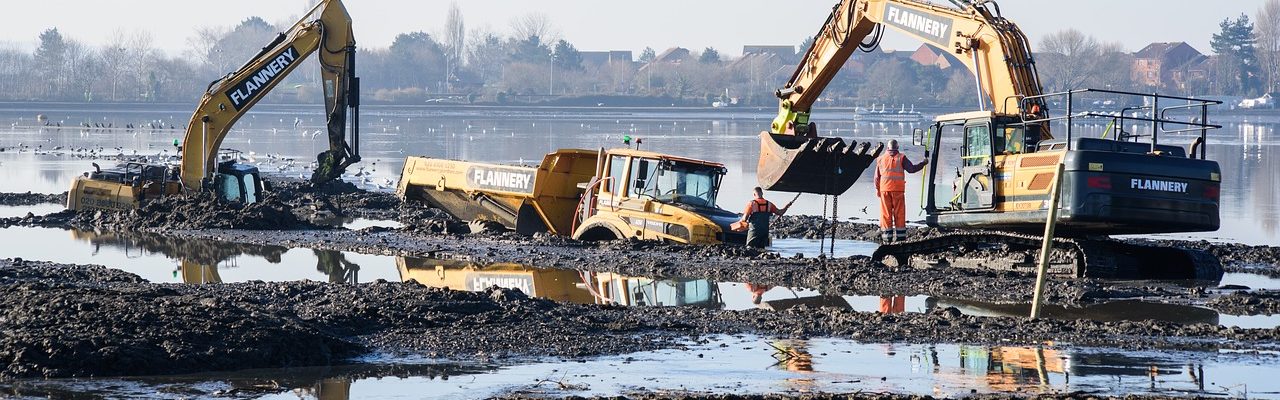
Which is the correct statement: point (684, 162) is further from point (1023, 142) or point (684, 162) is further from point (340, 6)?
point (340, 6)

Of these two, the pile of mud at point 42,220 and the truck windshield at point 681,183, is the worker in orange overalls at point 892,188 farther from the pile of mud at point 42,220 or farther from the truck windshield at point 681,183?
the pile of mud at point 42,220

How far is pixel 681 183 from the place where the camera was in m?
23.4

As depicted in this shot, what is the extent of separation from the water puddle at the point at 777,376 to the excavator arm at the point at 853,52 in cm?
782

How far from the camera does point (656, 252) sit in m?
22.5

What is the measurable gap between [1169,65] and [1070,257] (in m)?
157

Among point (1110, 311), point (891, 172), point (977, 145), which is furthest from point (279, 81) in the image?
point (1110, 311)

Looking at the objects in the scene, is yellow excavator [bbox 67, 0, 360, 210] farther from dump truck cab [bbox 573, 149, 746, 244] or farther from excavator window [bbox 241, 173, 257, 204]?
dump truck cab [bbox 573, 149, 746, 244]

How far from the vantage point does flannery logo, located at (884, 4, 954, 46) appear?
2306 centimetres

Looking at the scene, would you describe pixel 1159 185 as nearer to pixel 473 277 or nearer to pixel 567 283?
pixel 567 283

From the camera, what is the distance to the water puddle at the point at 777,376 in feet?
39.0

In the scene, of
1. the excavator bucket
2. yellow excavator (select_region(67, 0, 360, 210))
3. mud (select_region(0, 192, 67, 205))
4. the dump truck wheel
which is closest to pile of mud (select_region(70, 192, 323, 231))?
yellow excavator (select_region(67, 0, 360, 210))

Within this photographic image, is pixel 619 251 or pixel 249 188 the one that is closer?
pixel 619 251

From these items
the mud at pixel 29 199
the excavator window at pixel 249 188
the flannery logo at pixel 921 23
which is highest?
the flannery logo at pixel 921 23

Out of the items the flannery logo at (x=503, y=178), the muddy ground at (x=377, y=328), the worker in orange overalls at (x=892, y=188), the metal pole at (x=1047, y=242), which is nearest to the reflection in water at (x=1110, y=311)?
the metal pole at (x=1047, y=242)
